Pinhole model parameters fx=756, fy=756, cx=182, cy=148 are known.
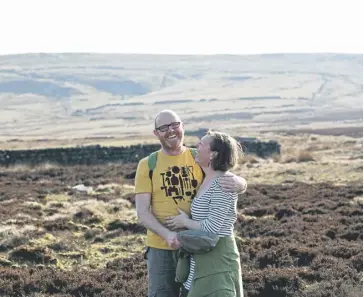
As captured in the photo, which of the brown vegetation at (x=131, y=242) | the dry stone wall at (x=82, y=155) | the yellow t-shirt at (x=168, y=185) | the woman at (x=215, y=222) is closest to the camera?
the woman at (x=215, y=222)

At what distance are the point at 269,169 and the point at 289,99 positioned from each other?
495ft

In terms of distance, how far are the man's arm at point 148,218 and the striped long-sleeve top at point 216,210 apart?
0.95ft

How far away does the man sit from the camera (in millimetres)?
5887

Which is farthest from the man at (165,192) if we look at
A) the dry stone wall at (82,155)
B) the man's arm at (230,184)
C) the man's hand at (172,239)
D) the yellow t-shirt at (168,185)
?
the dry stone wall at (82,155)

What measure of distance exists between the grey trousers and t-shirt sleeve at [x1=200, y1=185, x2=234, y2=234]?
497 mm

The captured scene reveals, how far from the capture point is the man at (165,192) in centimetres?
589

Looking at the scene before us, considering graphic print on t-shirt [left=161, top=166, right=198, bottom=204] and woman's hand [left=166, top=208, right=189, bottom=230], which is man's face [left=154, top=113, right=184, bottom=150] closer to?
graphic print on t-shirt [left=161, top=166, right=198, bottom=204]

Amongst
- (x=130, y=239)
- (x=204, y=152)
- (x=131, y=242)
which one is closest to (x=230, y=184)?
(x=204, y=152)

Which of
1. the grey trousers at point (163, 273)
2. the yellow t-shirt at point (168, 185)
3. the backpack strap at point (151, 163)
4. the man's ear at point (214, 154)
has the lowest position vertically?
the grey trousers at point (163, 273)

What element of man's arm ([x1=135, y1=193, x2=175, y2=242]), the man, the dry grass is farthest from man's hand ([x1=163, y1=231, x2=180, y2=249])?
the dry grass

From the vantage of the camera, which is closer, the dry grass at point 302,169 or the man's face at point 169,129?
the man's face at point 169,129

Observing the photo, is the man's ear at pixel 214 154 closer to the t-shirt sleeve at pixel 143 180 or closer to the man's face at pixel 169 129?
the man's face at pixel 169 129

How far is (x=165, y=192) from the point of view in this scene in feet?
19.4

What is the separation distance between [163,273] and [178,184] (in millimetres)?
714
